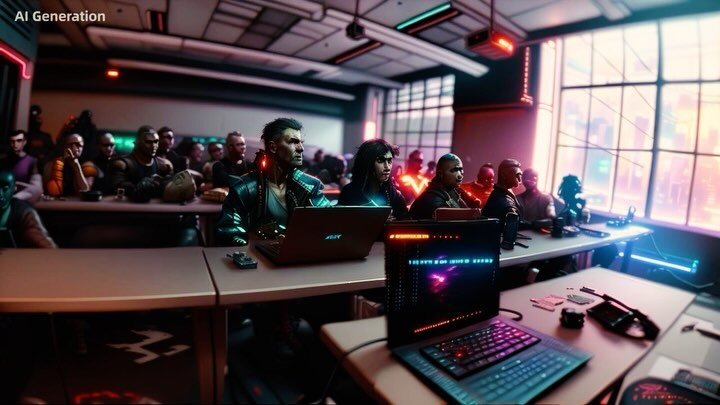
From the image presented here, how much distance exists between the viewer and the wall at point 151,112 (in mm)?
7684

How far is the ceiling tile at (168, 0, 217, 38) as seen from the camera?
524 centimetres

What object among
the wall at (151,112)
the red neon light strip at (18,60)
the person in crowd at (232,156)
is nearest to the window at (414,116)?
the wall at (151,112)

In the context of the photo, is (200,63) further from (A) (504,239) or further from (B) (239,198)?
(A) (504,239)

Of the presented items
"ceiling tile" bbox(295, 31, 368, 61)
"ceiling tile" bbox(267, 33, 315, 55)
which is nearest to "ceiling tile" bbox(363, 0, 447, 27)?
"ceiling tile" bbox(295, 31, 368, 61)

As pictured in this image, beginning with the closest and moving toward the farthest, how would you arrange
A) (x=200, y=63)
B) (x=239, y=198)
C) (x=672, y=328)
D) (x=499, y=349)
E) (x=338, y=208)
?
(x=499, y=349) < (x=672, y=328) < (x=338, y=208) < (x=239, y=198) < (x=200, y=63)

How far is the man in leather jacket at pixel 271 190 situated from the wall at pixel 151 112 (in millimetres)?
4992

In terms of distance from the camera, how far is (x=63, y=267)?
4.19ft

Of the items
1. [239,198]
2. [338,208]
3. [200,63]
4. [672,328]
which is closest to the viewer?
[672,328]

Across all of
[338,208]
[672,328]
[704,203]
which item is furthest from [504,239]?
[704,203]

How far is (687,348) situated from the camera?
1184 millimetres

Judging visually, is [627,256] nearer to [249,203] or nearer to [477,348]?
[477,348]

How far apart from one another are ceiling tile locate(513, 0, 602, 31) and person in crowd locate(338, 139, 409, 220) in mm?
3736

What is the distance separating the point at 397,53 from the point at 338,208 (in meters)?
6.41

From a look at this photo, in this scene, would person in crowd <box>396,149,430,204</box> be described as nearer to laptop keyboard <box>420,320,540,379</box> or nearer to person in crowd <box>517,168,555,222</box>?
person in crowd <box>517,168,555,222</box>
